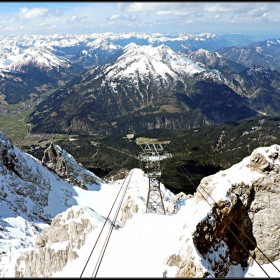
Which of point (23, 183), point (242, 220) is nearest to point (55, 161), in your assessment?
point (23, 183)

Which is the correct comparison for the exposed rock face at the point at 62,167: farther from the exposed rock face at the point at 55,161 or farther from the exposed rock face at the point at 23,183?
the exposed rock face at the point at 23,183

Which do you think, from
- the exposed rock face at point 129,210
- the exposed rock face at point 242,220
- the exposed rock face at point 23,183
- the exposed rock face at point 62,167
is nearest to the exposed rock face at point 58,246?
the exposed rock face at point 129,210

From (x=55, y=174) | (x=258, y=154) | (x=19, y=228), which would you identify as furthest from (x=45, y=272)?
(x=55, y=174)

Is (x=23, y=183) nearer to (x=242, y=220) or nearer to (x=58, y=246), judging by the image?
(x=58, y=246)

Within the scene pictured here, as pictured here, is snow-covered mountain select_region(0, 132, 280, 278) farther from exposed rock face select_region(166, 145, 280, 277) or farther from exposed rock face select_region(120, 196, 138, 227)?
exposed rock face select_region(120, 196, 138, 227)

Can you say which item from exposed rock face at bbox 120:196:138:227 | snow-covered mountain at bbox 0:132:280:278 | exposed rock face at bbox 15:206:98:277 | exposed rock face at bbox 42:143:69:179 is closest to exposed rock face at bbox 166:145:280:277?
snow-covered mountain at bbox 0:132:280:278

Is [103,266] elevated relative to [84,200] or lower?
elevated

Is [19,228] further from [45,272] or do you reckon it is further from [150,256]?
[150,256]
